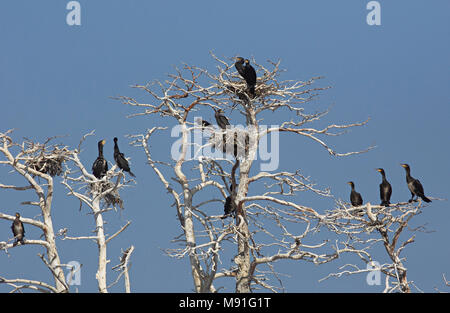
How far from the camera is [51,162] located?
18.2m

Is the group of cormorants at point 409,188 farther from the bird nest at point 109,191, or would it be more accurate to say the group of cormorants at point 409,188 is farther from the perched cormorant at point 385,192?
the bird nest at point 109,191

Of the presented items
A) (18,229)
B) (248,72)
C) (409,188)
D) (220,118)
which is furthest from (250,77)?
(18,229)

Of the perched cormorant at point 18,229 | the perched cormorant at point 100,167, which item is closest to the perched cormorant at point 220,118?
the perched cormorant at point 100,167

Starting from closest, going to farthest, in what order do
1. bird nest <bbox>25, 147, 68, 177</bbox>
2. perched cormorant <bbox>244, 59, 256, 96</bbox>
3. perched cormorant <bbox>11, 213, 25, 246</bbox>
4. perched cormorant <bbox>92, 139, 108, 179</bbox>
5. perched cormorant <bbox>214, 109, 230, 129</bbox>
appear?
perched cormorant <bbox>244, 59, 256, 96</bbox>
perched cormorant <bbox>11, 213, 25, 246</bbox>
perched cormorant <bbox>214, 109, 230, 129</bbox>
bird nest <bbox>25, 147, 68, 177</bbox>
perched cormorant <bbox>92, 139, 108, 179</bbox>

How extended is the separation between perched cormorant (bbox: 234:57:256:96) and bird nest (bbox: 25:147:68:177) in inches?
160

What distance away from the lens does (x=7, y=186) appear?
683 inches

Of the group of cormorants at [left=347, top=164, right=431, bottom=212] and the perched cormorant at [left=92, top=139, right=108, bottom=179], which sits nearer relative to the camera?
the group of cormorants at [left=347, top=164, right=431, bottom=212]

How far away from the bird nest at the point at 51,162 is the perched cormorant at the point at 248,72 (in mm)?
4073

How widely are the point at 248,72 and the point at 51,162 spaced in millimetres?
4524

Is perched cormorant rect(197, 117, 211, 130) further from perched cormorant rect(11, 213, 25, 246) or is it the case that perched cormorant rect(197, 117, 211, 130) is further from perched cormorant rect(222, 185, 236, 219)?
perched cormorant rect(11, 213, 25, 246)

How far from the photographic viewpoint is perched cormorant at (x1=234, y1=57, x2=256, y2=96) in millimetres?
16552

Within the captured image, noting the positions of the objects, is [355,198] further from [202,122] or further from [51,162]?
A: [51,162]

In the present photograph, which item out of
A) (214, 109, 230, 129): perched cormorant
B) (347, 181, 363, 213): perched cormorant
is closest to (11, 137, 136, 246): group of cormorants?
(214, 109, 230, 129): perched cormorant
